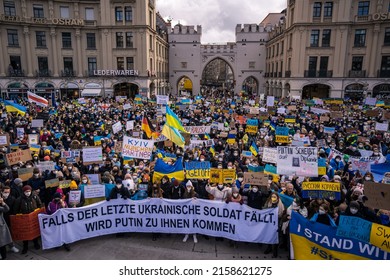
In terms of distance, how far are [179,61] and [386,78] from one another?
30.8m

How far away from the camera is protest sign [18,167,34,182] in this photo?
9.08 m

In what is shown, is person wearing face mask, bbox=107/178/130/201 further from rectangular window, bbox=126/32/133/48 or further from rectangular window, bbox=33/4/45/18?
rectangular window, bbox=33/4/45/18

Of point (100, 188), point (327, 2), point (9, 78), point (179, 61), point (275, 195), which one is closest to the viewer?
point (275, 195)

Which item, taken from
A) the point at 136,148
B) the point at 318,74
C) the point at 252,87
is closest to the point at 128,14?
the point at 318,74

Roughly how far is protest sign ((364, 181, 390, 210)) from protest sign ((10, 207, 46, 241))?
780 cm

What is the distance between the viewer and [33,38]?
3738 centimetres

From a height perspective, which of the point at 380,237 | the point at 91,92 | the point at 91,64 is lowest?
the point at 380,237

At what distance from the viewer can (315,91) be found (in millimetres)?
40938

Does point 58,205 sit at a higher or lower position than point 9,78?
lower

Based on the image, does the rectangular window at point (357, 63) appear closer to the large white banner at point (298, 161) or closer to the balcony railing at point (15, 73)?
the large white banner at point (298, 161)

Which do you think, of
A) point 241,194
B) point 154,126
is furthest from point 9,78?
point 241,194

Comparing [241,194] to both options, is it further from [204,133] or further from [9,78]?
[9,78]

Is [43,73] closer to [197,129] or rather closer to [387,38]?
[197,129]

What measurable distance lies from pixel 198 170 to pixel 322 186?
3452mm
